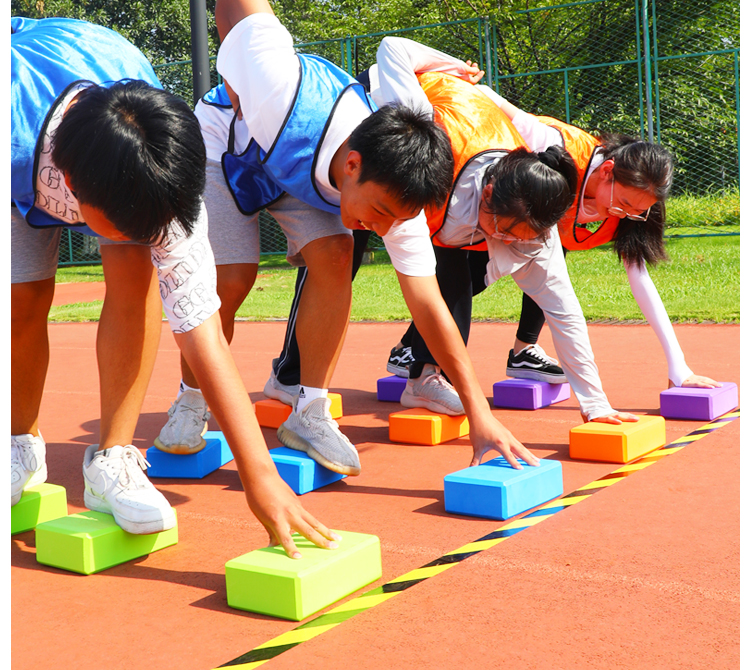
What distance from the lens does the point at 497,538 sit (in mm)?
2410

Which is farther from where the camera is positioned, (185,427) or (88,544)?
(185,427)

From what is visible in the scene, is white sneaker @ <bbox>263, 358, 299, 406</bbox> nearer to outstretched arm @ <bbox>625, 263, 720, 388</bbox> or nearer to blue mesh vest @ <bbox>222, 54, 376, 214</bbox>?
blue mesh vest @ <bbox>222, 54, 376, 214</bbox>

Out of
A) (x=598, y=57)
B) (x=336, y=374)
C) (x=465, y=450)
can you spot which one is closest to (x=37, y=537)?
(x=465, y=450)

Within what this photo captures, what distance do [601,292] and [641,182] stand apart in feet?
17.6

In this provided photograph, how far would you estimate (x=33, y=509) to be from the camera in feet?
8.52

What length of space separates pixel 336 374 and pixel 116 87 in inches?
137

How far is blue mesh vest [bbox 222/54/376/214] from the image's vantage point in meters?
2.89

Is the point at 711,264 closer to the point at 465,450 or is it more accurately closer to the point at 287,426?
the point at 465,450

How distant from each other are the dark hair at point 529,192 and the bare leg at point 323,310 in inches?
25.8

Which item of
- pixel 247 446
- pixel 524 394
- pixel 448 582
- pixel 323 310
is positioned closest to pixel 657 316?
pixel 524 394

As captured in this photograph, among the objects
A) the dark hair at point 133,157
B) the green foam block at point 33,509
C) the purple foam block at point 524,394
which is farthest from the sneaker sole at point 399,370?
the dark hair at point 133,157

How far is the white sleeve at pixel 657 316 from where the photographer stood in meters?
3.86

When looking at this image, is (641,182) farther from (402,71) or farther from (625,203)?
(402,71)

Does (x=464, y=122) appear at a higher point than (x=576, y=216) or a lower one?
higher
